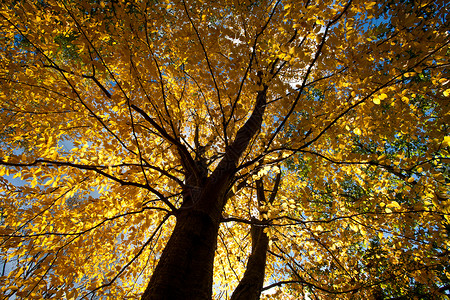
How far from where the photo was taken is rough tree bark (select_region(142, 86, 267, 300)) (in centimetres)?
143

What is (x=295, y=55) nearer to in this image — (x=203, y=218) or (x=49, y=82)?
(x=203, y=218)

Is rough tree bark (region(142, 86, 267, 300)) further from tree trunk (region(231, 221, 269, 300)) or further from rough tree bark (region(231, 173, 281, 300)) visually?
tree trunk (region(231, 221, 269, 300))

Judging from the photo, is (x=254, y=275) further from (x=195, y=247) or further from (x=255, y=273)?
(x=195, y=247)

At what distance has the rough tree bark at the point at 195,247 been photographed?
56.4 inches

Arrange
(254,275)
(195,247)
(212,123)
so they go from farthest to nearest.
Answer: (254,275) → (212,123) → (195,247)

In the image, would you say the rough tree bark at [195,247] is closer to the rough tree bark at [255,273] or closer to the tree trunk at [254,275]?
the rough tree bark at [255,273]

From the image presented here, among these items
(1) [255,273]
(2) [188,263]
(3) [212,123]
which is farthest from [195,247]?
(1) [255,273]

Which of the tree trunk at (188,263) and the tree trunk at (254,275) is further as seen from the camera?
the tree trunk at (254,275)

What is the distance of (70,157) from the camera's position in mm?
2912

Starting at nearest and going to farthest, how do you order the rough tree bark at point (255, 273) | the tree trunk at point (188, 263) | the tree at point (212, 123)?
the tree trunk at point (188, 263) → the tree at point (212, 123) → the rough tree bark at point (255, 273)

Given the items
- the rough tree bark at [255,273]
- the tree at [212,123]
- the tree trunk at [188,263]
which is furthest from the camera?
the rough tree bark at [255,273]

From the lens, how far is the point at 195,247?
66.9 inches

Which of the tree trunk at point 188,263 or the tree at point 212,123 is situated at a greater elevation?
the tree at point 212,123

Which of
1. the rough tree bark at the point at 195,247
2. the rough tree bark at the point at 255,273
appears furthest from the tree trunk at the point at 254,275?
the rough tree bark at the point at 195,247
